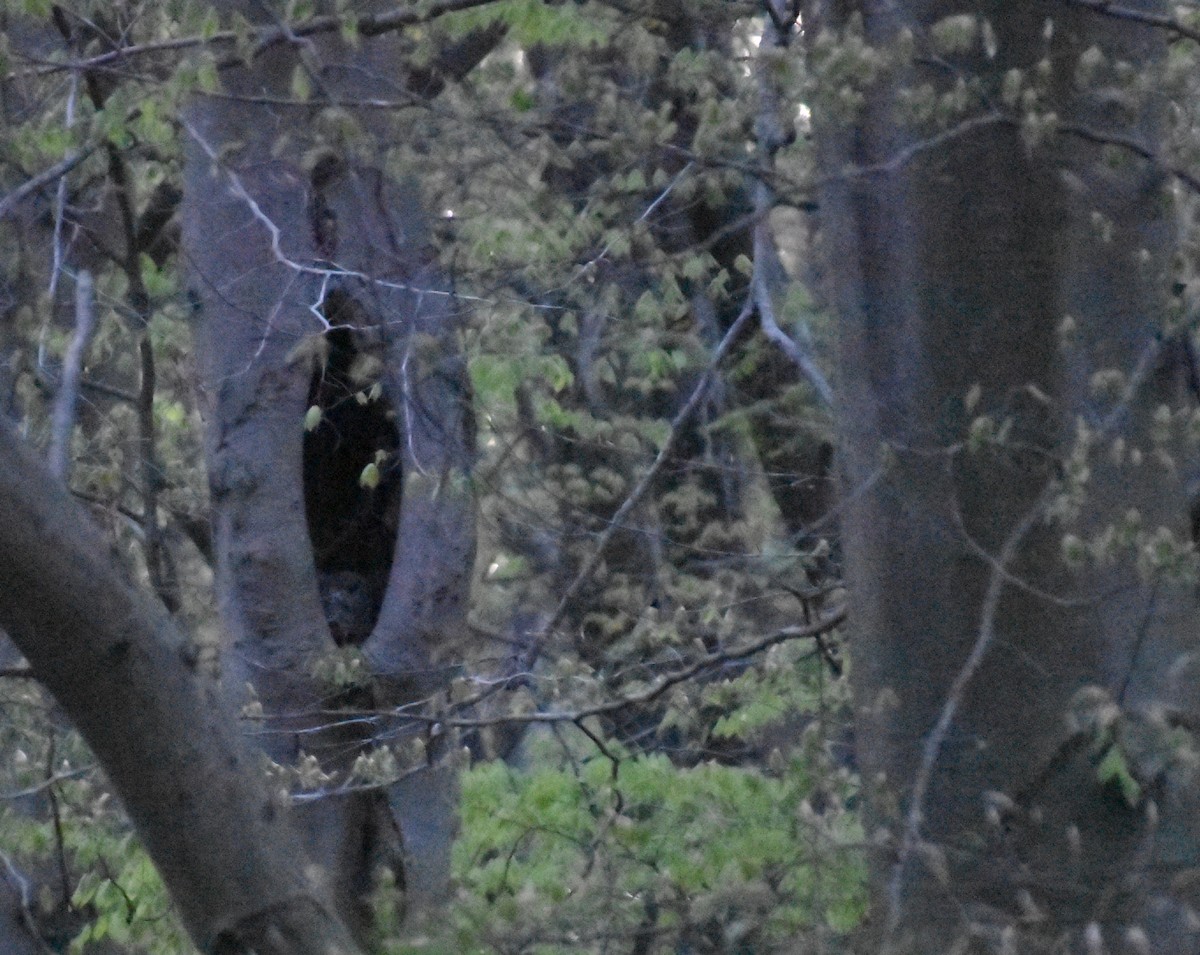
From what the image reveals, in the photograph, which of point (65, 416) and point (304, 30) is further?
point (304, 30)

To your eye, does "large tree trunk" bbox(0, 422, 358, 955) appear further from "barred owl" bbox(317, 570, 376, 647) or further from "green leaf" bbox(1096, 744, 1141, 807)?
"barred owl" bbox(317, 570, 376, 647)

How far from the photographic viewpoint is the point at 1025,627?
11.5ft

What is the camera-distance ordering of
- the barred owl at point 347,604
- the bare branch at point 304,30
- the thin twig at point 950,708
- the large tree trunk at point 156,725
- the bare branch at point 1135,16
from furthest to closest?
the barred owl at point 347,604 < the bare branch at point 304,30 < the bare branch at point 1135,16 < the thin twig at point 950,708 < the large tree trunk at point 156,725

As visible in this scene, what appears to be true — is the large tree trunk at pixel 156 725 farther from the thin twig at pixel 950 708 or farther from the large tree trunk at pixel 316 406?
the large tree trunk at pixel 316 406

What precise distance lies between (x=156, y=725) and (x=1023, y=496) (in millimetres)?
1823

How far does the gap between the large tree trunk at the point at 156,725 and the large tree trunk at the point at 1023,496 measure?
1238 millimetres

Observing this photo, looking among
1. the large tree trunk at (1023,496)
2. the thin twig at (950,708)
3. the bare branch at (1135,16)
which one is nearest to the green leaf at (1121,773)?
the large tree trunk at (1023,496)

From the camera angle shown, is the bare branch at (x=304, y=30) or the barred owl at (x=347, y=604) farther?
the barred owl at (x=347, y=604)

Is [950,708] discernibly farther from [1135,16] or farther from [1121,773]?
[1135,16]

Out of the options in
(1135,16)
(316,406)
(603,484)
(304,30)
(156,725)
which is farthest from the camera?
(603,484)

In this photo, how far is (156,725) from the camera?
276 centimetres

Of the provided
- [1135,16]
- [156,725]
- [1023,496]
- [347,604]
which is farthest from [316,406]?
[1135,16]

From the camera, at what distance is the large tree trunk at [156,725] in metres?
2.60

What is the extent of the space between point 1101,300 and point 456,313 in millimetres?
2450
